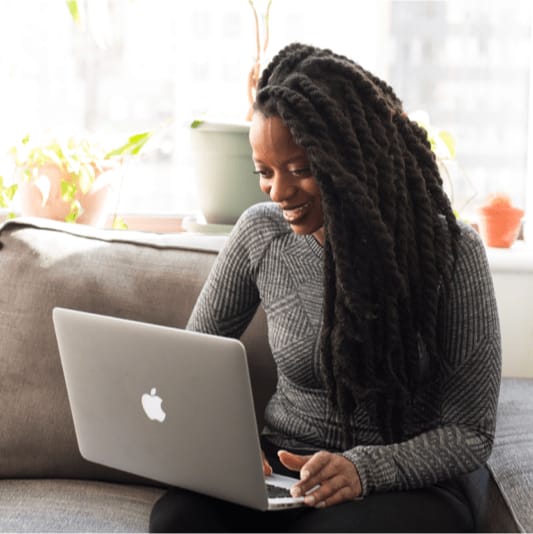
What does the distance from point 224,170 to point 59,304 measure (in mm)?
546

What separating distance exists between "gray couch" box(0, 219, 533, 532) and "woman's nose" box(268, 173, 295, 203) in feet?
1.11

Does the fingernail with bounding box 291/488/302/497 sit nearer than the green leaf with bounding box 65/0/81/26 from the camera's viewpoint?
Yes

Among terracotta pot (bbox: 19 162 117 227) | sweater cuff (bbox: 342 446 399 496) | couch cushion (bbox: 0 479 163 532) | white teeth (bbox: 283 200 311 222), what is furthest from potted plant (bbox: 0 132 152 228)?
sweater cuff (bbox: 342 446 399 496)

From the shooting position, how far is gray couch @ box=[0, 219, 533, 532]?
1598 mm

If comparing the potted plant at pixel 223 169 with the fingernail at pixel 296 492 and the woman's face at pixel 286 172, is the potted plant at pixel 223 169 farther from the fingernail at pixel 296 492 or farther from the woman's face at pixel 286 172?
the fingernail at pixel 296 492

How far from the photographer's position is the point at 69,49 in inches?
94.0

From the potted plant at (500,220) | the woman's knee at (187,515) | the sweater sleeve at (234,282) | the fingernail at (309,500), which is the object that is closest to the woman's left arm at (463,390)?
the fingernail at (309,500)

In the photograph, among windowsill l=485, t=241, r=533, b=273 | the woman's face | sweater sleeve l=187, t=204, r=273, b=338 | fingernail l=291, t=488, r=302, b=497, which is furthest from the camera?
windowsill l=485, t=241, r=533, b=273

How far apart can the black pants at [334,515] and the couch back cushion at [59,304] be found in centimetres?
32

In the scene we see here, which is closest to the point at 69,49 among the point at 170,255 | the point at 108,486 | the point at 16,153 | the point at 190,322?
the point at 16,153

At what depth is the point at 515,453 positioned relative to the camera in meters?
1.46

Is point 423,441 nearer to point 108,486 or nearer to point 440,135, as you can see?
point 108,486

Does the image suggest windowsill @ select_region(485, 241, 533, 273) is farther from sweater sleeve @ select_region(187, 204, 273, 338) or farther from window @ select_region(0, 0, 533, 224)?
sweater sleeve @ select_region(187, 204, 273, 338)

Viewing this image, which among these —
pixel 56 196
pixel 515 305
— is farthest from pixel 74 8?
pixel 515 305
